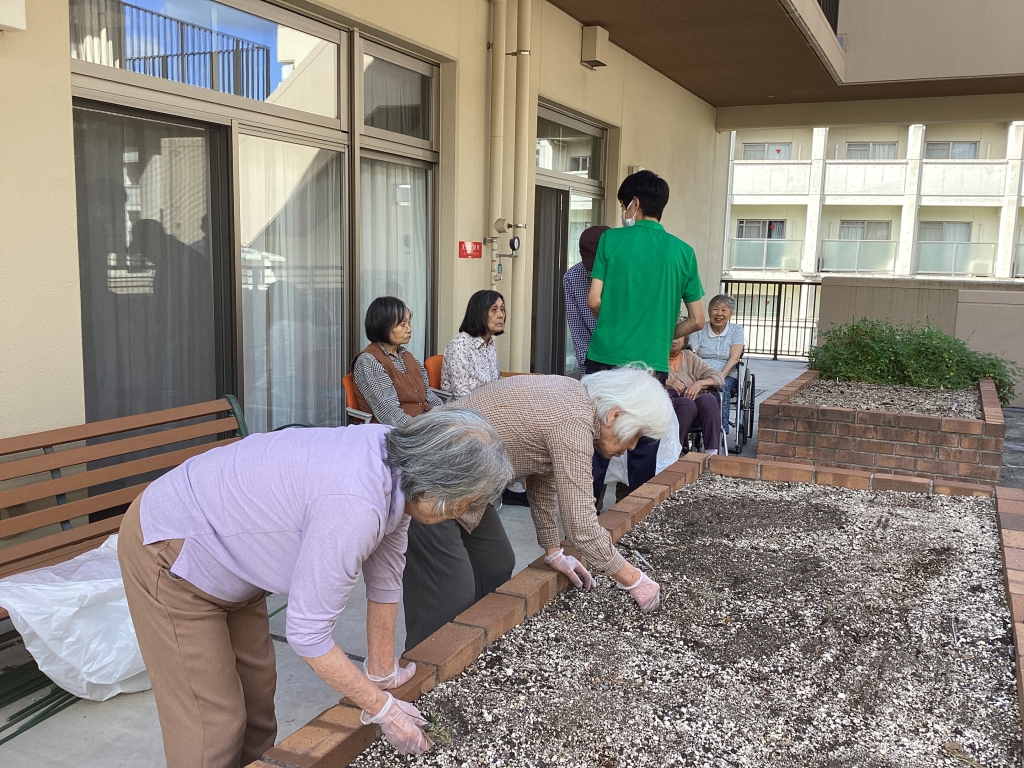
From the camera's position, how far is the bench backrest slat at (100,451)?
2.81 m

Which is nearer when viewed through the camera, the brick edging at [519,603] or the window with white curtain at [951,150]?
the brick edging at [519,603]

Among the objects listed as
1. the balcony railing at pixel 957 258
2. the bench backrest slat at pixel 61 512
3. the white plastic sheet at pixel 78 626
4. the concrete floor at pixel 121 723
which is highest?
the balcony railing at pixel 957 258

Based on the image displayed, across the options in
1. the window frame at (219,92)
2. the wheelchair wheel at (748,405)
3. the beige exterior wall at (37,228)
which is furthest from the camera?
the wheelchair wheel at (748,405)

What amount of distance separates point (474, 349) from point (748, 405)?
2.80m

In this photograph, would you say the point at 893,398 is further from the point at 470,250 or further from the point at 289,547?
the point at 289,547

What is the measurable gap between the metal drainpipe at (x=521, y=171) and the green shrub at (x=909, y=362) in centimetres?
243

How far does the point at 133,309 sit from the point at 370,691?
2.63 meters

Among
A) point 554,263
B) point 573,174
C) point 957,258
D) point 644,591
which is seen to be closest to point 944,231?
point 957,258

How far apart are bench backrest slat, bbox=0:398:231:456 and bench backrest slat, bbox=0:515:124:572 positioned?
30 cm

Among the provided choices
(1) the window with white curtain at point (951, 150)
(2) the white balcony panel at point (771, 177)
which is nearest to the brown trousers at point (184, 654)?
(2) the white balcony panel at point (771, 177)

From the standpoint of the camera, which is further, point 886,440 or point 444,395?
point 886,440

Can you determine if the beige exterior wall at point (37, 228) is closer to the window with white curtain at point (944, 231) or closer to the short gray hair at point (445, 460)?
the short gray hair at point (445, 460)

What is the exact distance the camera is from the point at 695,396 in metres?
5.29

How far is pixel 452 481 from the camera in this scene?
1.63m
